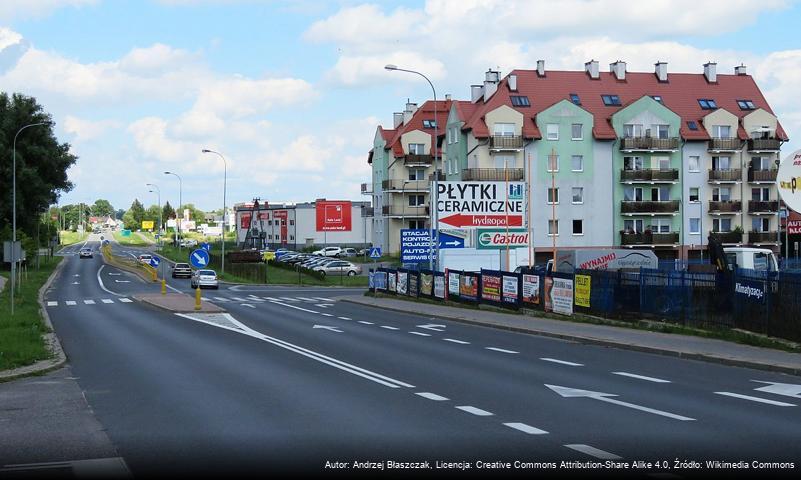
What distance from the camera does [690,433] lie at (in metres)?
10.1

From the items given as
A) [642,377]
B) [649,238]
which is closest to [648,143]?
[649,238]

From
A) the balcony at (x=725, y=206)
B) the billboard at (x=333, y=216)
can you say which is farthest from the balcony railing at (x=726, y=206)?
the billboard at (x=333, y=216)

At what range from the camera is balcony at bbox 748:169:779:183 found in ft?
250

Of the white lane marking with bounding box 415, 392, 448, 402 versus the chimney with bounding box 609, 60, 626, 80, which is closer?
the white lane marking with bounding box 415, 392, 448, 402

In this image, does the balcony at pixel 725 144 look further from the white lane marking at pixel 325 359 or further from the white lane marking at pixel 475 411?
the white lane marking at pixel 475 411

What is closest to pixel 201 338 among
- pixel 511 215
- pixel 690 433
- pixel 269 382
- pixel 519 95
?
pixel 269 382

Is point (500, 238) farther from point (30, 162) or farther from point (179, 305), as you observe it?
point (30, 162)

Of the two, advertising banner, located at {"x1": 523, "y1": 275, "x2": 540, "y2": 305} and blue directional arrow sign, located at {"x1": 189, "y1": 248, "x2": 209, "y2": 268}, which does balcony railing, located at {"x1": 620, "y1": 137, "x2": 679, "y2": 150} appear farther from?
blue directional arrow sign, located at {"x1": 189, "y1": 248, "x2": 209, "y2": 268}

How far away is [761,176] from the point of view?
251 feet

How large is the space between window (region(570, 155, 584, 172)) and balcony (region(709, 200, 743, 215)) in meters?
11.5

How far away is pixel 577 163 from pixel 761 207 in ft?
52.9

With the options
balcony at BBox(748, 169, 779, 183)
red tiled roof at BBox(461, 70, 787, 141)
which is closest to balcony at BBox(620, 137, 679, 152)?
red tiled roof at BBox(461, 70, 787, 141)

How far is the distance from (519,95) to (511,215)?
32.9 meters

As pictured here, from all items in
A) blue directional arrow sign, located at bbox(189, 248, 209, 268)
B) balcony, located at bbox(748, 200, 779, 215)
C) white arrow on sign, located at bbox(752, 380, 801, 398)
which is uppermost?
balcony, located at bbox(748, 200, 779, 215)
